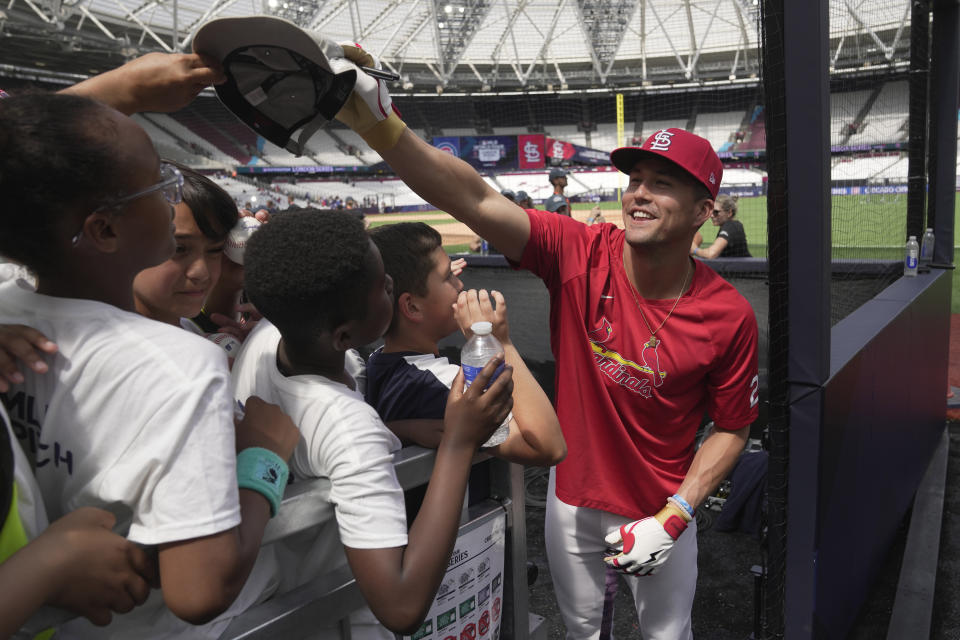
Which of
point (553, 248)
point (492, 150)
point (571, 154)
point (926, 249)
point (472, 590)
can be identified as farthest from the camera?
point (571, 154)

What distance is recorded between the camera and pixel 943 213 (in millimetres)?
4809

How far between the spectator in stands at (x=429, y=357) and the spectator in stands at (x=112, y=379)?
58 cm

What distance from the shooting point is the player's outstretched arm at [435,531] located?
1037mm


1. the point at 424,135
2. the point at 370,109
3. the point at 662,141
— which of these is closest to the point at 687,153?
the point at 662,141

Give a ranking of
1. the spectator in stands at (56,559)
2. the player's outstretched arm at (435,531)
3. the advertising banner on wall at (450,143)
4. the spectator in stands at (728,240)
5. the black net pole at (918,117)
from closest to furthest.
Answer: the spectator in stands at (56,559) → the player's outstretched arm at (435,531) → the black net pole at (918,117) → the spectator in stands at (728,240) → the advertising banner on wall at (450,143)

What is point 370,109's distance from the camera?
5.68ft

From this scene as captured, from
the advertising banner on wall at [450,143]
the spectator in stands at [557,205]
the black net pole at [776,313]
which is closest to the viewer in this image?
the black net pole at [776,313]

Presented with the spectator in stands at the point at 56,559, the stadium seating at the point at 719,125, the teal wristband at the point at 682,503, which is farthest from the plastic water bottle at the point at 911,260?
the stadium seating at the point at 719,125

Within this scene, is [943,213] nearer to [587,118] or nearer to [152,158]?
[152,158]

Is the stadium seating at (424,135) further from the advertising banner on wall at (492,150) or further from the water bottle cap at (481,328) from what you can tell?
the water bottle cap at (481,328)

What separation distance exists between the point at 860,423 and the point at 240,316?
247 centimetres

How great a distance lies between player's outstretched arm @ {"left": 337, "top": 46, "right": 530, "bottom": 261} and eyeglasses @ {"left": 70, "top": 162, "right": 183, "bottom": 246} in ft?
2.32

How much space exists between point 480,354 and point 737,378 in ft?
3.36

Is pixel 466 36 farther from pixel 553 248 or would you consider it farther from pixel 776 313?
pixel 776 313
